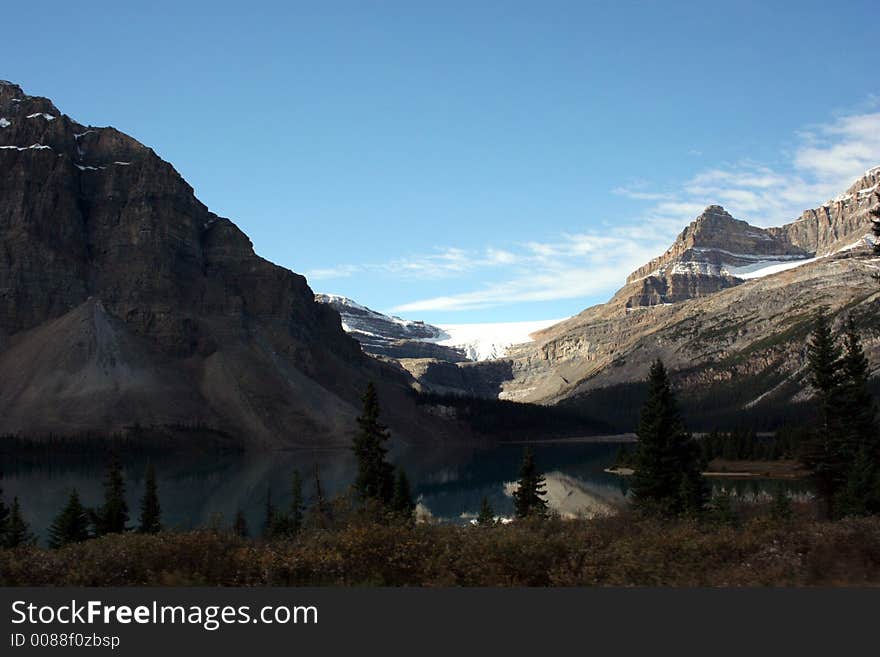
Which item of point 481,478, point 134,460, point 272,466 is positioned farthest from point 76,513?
point 134,460

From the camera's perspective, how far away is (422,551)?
16.3 metres

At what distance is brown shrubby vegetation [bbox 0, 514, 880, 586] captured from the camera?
15039 mm

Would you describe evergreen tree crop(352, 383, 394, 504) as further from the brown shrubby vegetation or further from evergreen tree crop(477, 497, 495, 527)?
the brown shrubby vegetation

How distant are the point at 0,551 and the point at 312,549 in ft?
19.4

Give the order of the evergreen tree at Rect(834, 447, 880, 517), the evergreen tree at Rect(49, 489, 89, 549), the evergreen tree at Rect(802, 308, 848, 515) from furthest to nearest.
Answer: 1. the evergreen tree at Rect(49, 489, 89, 549)
2. the evergreen tree at Rect(802, 308, 848, 515)
3. the evergreen tree at Rect(834, 447, 880, 517)

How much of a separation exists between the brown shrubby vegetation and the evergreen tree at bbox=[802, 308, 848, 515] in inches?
1022

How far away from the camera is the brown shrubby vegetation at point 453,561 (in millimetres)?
15039

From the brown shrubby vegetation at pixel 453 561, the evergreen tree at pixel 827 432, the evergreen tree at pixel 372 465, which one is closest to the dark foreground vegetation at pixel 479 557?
the brown shrubby vegetation at pixel 453 561

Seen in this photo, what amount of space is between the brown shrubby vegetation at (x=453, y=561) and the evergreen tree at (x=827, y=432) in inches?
1022

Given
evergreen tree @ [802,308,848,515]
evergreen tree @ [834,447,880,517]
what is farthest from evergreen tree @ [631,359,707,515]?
evergreen tree @ [834,447,880,517]

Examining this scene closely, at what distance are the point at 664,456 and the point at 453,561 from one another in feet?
86.7

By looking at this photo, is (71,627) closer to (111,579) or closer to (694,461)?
(111,579)

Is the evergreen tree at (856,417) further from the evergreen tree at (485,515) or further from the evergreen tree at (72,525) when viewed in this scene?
the evergreen tree at (72,525)

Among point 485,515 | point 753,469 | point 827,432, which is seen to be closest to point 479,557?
point 485,515
